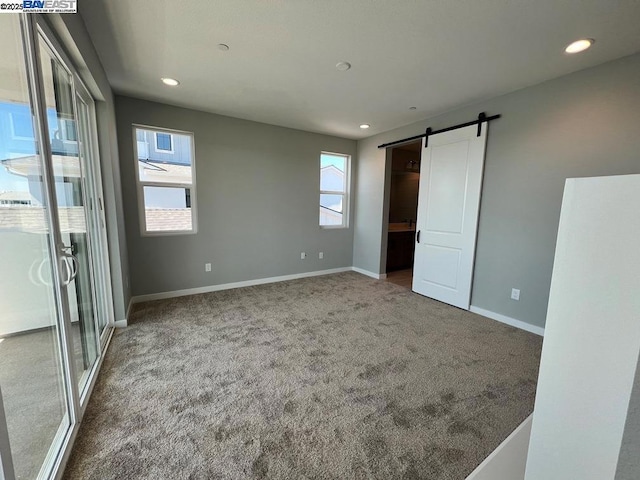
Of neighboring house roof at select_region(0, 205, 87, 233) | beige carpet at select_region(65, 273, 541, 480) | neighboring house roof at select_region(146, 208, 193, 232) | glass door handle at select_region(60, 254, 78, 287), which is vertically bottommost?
beige carpet at select_region(65, 273, 541, 480)

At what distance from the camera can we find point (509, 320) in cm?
304

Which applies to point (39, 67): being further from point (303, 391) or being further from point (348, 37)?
point (303, 391)

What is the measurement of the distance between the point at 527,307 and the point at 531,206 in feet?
3.63

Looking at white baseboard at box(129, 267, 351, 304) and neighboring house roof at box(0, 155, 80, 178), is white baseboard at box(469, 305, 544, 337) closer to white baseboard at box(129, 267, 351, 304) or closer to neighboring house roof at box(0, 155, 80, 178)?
white baseboard at box(129, 267, 351, 304)

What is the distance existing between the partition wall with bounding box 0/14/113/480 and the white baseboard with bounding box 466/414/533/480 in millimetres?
1876

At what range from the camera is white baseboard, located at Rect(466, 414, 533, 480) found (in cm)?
119

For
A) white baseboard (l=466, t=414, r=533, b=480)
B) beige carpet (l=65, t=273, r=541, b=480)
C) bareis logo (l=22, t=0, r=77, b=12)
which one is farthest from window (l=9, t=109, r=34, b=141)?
white baseboard (l=466, t=414, r=533, b=480)

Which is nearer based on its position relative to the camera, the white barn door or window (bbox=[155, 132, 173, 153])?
the white barn door

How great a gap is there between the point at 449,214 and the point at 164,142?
394 cm

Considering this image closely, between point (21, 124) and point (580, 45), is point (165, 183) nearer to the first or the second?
point (21, 124)

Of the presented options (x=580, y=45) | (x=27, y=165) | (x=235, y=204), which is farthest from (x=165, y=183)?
(x=580, y=45)

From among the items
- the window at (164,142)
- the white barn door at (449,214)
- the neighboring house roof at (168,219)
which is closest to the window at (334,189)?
the white barn door at (449,214)

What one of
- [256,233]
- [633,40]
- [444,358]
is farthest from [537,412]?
[256,233]

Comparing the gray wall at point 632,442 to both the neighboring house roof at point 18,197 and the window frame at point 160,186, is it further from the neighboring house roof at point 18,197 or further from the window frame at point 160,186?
the window frame at point 160,186
